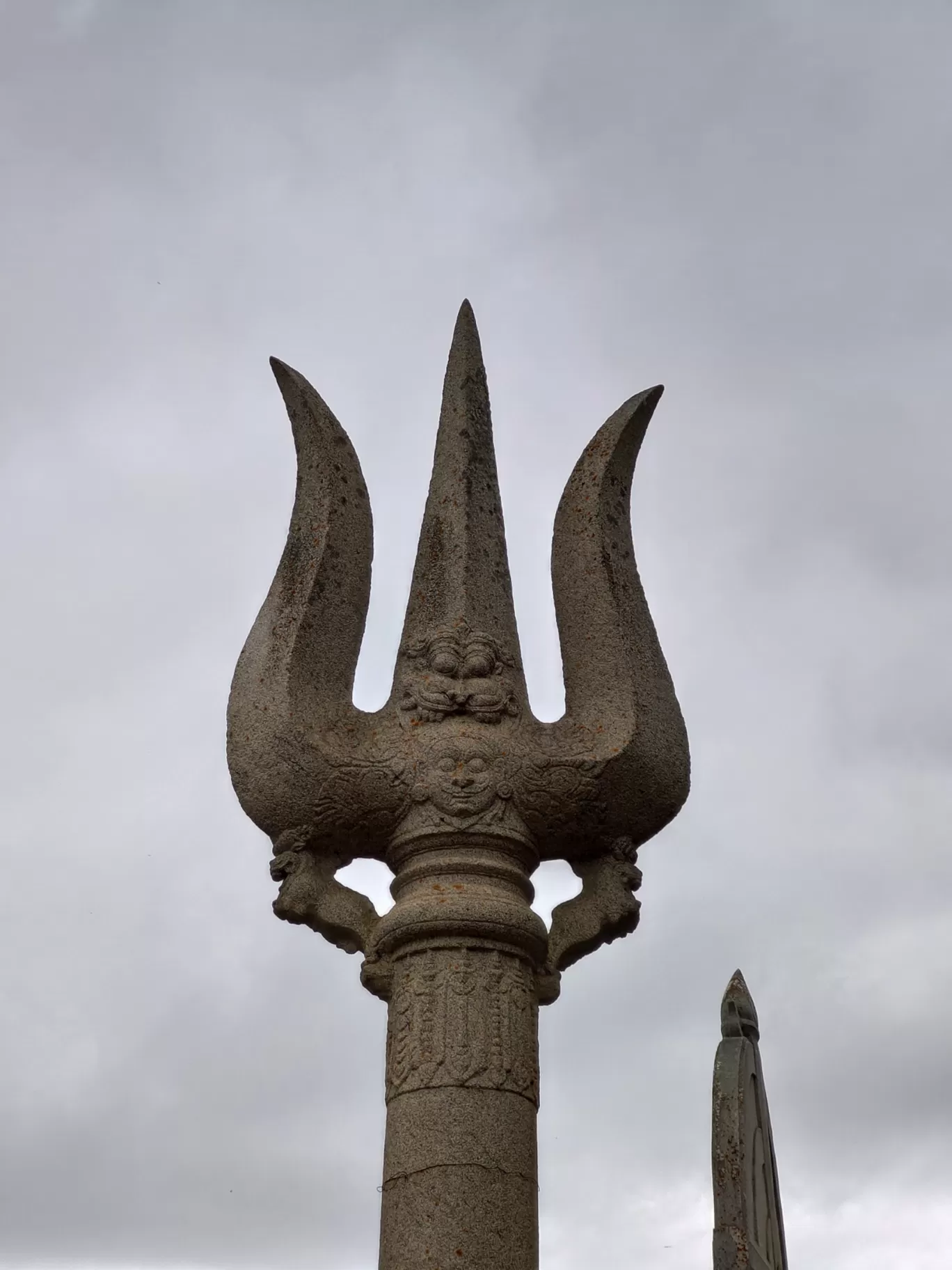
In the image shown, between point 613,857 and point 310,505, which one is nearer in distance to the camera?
point 613,857

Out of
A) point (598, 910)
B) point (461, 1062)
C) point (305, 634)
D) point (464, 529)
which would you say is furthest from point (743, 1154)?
point (464, 529)

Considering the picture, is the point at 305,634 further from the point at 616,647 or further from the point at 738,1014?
the point at 738,1014

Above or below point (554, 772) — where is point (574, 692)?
above

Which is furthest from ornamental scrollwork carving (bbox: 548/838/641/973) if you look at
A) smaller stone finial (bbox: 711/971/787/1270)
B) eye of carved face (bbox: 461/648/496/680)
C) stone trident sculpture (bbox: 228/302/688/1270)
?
smaller stone finial (bbox: 711/971/787/1270)

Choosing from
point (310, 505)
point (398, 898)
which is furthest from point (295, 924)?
point (310, 505)

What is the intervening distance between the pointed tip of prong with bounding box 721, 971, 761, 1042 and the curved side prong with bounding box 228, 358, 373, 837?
223 centimetres

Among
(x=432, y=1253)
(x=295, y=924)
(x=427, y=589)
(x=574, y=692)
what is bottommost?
(x=432, y=1253)

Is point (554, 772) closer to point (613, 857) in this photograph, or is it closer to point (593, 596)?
point (613, 857)

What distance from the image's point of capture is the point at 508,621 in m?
8.73

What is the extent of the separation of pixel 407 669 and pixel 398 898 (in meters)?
1.13

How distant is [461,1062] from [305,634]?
2.25 m

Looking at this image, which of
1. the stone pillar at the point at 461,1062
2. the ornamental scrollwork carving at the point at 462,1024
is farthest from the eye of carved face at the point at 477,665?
the ornamental scrollwork carving at the point at 462,1024

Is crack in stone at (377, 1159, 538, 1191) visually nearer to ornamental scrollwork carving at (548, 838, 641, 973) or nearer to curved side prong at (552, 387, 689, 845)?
ornamental scrollwork carving at (548, 838, 641, 973)

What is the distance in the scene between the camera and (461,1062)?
7.36 m
